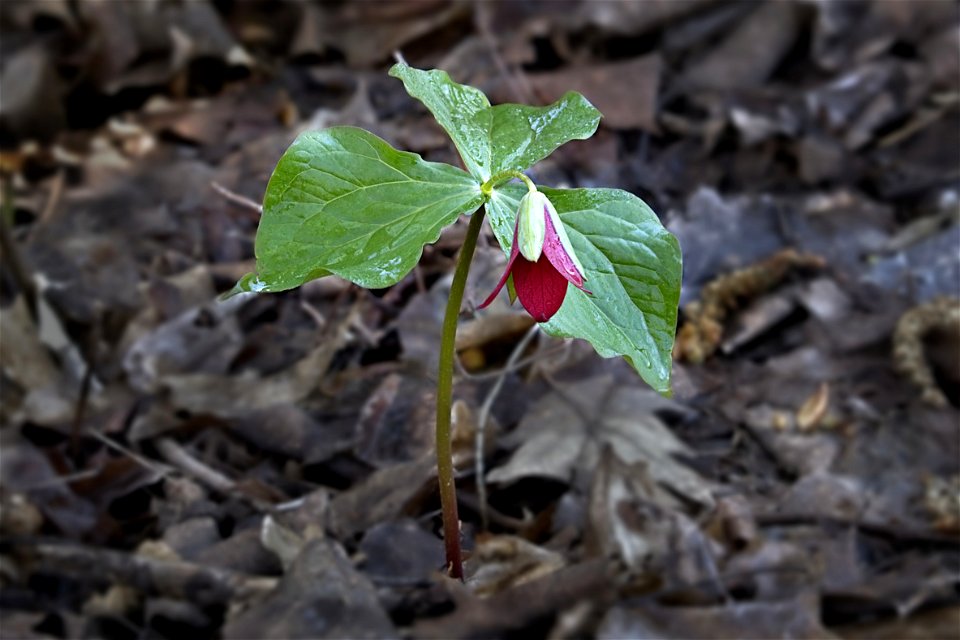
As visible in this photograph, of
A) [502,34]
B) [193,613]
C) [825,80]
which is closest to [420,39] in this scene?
[502,34]

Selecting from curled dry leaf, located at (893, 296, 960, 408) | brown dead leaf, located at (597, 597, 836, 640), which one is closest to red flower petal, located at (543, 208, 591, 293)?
brown dead leaf, located at (597, 597, 836, 640)

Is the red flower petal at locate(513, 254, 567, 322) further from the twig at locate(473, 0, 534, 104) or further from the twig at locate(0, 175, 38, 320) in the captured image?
the twig at locate(473, 0, 534, 104)

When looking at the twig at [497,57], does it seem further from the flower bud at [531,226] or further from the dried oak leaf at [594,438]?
the flower bud at [531,226]

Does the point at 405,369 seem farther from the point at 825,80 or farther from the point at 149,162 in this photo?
the point at 825,80

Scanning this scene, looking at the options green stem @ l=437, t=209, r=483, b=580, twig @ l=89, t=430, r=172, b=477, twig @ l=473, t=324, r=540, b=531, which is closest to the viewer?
green stem @ l=437, t=209, r=483, b=580

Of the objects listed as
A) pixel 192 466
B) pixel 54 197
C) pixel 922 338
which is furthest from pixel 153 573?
pixel 922 338

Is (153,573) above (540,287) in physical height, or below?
below

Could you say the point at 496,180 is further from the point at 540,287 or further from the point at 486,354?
the point at 486,354
